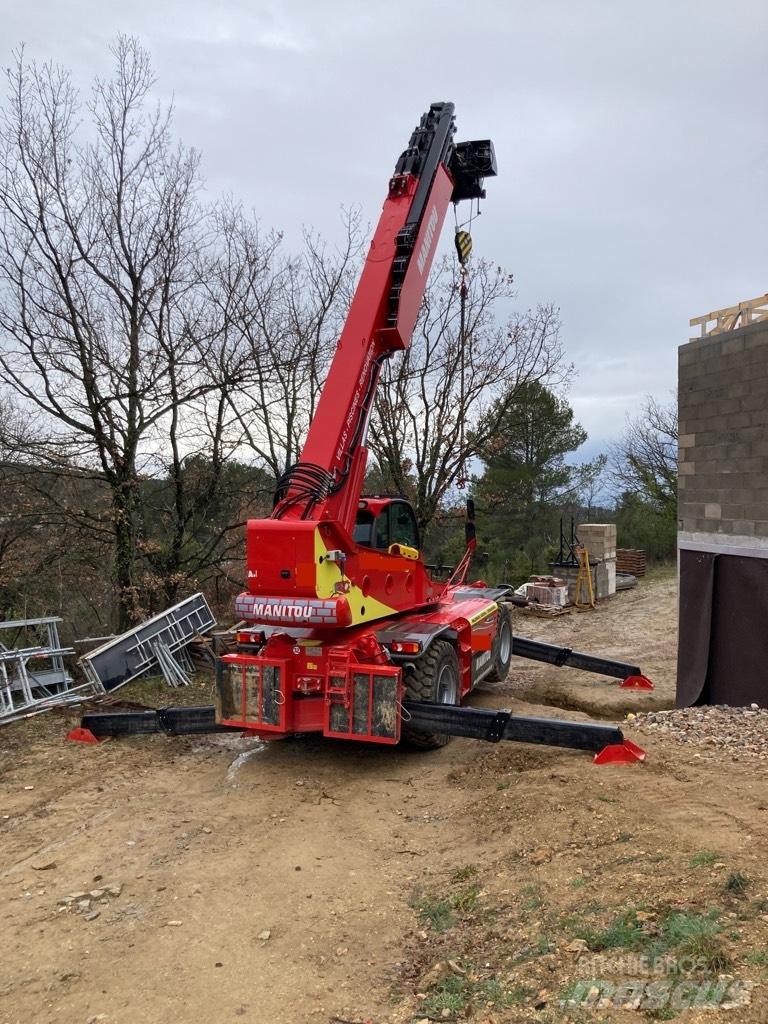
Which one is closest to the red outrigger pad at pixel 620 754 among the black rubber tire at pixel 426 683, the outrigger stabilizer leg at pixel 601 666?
the black rubber tire at pixel 426 683

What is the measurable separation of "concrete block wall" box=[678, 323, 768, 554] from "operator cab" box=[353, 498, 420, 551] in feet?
11.2

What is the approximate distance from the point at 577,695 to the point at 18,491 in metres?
8.55

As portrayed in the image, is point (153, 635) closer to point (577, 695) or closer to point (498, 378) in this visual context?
point (577, 695)

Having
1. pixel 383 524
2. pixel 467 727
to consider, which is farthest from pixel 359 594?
pixel 467 727

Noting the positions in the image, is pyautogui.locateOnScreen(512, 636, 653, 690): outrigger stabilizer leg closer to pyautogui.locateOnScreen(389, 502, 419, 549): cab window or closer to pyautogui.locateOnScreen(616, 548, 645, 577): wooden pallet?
pyautogui.locateOnScreen(389, 502, 419, 549): cab window

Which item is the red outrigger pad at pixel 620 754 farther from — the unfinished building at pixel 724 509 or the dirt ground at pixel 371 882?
the unfinished building at pixel 724 509

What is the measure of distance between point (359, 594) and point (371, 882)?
A: 106 inches

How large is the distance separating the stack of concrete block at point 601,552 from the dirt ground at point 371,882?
12.8m

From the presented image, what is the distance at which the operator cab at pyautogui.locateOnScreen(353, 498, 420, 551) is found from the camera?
759 centimetres

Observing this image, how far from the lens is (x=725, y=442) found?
8.34m

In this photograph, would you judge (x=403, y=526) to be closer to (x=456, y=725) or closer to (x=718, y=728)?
(x=456, y=725)

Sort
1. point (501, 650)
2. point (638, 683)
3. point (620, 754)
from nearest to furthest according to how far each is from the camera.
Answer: point (620, 754), point (638, 683), point (501, 650)

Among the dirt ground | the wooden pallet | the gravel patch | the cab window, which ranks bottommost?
the dirt ground

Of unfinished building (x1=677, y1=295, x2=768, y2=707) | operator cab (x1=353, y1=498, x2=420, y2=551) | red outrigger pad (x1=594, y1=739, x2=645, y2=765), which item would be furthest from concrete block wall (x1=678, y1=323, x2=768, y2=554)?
operator cab (x1=353, y1=498, x2=420, y2=551)
